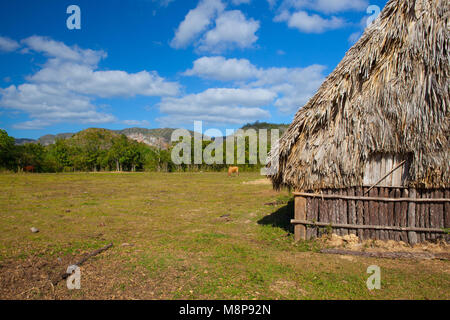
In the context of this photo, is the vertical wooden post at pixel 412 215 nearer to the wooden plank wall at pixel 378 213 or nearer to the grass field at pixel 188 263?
the wooden plank wall at pixel 378 213

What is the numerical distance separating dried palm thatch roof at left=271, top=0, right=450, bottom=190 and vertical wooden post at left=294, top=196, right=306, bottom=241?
459 millimetres

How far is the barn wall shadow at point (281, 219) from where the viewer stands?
31.0 ft

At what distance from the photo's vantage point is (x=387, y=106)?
683cm

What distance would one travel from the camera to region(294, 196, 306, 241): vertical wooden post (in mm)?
7779

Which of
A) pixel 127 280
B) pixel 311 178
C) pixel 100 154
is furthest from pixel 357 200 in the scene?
pixel 100 154

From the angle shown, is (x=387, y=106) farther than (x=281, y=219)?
No

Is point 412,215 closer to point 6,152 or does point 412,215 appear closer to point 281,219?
point 281,219

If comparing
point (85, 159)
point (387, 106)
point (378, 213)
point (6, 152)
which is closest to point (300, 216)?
point (378, 213)

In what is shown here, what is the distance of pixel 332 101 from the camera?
7.15 metres

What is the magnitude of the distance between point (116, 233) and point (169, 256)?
3105 mm

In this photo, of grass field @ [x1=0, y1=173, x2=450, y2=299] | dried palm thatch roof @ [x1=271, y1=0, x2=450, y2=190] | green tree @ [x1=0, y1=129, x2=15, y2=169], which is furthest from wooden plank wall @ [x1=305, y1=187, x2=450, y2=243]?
green tree @ [x1=0, y1=129, x2=15, y2=169]

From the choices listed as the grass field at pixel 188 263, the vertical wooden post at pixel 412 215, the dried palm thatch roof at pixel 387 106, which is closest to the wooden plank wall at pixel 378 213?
the vertical wooden post at pixel 412 215

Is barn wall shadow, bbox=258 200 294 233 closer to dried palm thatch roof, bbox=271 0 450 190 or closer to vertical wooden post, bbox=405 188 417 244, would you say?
dried palm thatch roof, bbox=271 0 450 190

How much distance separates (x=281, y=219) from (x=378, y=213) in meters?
3.87
